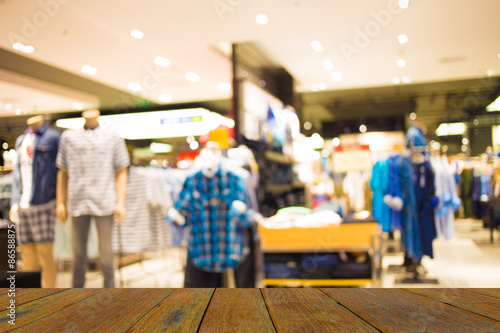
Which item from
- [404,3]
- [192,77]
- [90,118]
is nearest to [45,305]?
[90,118]

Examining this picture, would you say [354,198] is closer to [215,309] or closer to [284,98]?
[284,98]

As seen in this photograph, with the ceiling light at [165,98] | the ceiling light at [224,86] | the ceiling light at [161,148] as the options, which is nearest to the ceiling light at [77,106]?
the ceiling light at [224,86]

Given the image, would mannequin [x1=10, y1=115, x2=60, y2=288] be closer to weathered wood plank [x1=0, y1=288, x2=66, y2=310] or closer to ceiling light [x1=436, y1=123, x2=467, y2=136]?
weathered wood plank [x1=0, y1=288, x2=66, y2=310]

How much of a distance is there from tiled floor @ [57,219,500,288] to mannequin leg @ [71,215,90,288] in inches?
52.3

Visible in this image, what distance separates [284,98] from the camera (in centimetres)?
716

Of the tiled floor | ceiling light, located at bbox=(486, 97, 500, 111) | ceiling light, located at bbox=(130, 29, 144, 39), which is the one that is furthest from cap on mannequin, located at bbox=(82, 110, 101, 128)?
ceiling light, located at bbox=(486, 97, 500, 111)

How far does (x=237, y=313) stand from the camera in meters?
0.82

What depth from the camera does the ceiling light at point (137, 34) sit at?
4291 millimetres

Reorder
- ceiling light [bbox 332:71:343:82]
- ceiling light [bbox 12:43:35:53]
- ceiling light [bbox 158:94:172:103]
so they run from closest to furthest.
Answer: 1. ceiling light [bbox 12:43:35:53]
2. ceiling light [bbox 332:71:343:82]
3. ceiling light [bbox 158:94:172:103]

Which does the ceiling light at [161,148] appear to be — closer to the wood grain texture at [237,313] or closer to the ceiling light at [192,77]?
the ceiling light at [192,77]

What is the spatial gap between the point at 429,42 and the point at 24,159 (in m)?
3.46

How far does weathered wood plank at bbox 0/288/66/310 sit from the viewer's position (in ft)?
3.17

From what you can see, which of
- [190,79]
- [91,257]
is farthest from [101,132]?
[190,79]

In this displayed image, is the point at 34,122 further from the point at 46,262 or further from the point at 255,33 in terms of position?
the point at 255,33
